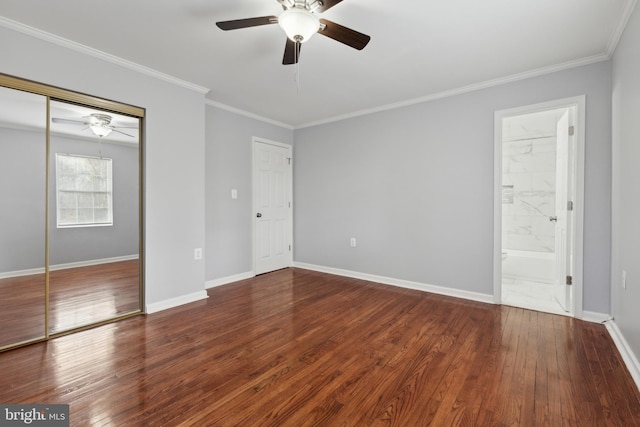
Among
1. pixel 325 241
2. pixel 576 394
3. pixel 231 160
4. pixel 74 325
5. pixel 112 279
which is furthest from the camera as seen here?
pixel 325 241

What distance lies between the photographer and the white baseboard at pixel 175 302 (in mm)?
3006

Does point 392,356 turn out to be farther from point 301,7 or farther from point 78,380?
point 301,7

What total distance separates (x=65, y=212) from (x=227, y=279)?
2010 millimetres

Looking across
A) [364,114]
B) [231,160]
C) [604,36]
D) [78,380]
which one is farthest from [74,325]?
[604,36]

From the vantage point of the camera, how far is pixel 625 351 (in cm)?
209

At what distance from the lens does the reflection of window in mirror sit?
Result: 2.53 metres

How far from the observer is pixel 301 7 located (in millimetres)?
1782

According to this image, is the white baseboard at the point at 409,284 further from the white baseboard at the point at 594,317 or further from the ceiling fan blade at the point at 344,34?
the ceiling fan blade at the point at 344,34

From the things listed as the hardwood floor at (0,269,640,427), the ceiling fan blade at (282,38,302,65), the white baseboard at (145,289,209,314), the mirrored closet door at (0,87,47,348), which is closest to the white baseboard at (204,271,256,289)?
the white baseboard at (145,289,209,314)

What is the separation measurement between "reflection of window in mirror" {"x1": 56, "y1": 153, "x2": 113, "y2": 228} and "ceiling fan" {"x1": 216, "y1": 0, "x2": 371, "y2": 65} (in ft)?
6.19

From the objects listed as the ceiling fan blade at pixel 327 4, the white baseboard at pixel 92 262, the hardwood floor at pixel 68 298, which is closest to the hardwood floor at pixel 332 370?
the hardwood floor at pixel 68 298

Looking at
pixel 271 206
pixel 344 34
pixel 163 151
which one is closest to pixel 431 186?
pixel 344 34

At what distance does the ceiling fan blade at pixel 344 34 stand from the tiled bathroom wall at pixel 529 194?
4.97 meters

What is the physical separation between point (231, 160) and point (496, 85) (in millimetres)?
3396
